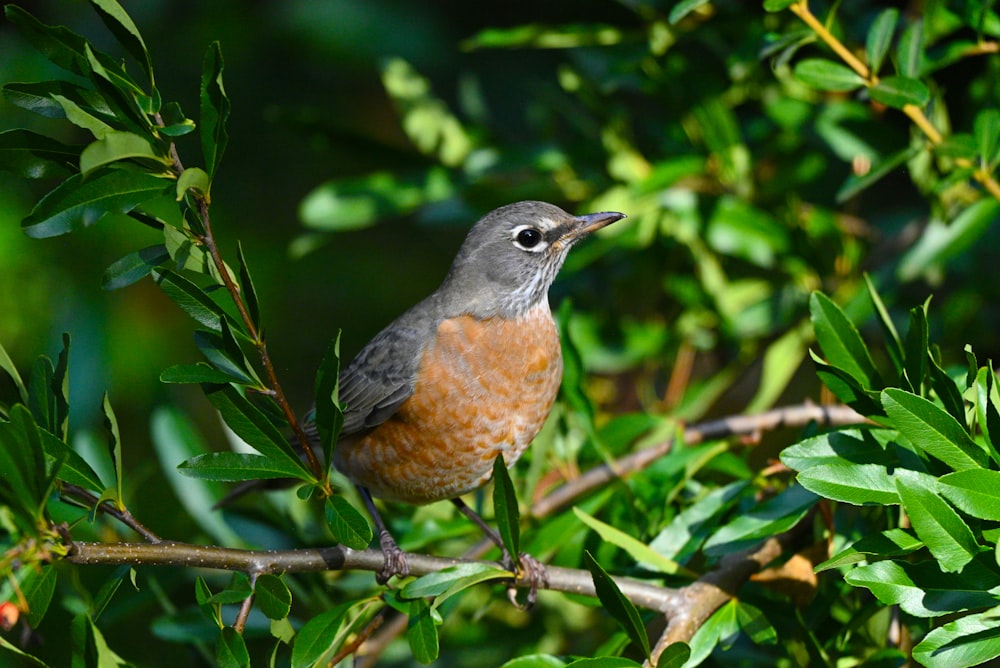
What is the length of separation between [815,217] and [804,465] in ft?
4.65

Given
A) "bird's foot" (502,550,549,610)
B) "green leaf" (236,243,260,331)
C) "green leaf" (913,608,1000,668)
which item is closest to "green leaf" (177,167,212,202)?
"green leaf" (236,243,260,331)

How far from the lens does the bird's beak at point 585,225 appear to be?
9.08 ft

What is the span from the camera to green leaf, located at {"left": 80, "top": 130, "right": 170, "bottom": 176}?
1344 millimetres

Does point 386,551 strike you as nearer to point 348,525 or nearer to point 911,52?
point 348,525

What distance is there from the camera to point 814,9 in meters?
2.55

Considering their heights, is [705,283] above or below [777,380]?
above

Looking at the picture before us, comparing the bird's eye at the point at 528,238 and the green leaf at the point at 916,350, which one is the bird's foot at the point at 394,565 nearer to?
the green leaf at the point at 916,350

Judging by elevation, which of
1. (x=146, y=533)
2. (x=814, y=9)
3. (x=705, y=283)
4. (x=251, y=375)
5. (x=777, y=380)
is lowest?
(x=777, y=380)

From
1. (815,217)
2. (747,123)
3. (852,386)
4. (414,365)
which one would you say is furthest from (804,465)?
(747,123)

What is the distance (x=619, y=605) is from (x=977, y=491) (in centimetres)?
55

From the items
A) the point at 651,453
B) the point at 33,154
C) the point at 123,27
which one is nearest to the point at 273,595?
the point at 33,154

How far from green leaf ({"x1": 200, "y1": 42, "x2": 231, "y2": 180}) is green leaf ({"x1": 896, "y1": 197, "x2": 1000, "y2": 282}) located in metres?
1.72

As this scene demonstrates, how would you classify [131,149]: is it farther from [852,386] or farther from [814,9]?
[814,9]

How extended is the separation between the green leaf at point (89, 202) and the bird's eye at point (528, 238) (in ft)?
5.15
